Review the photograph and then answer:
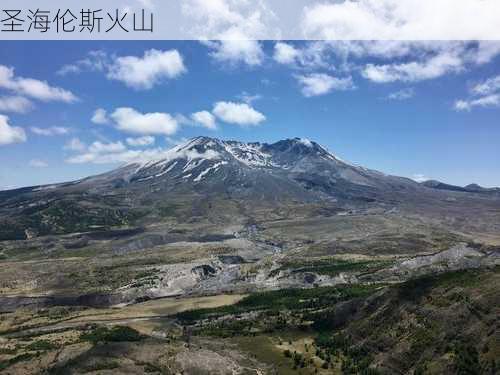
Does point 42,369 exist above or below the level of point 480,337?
below

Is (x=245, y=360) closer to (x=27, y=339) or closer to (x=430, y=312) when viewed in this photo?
(x=430, y=312)

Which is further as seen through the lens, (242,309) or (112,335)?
(242,309)

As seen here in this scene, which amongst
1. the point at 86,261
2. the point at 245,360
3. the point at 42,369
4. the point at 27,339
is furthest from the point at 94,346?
the point at 86,261

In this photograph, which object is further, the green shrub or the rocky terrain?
the green shrub

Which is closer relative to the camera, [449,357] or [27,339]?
[449,357]

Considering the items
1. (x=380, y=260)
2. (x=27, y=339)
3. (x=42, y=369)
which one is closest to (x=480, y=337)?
(x=42, y=369)

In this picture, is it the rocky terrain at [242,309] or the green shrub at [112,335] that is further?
the green shrub at [112,335]

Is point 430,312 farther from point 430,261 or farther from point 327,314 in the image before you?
point 430,261

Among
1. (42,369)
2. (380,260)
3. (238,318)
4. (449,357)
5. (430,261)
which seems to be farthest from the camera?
(380,260)

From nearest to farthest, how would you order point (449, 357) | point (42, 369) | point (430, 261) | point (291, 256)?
point (449, 357), point (42, 369), point (430, 261), point (291, 256)
